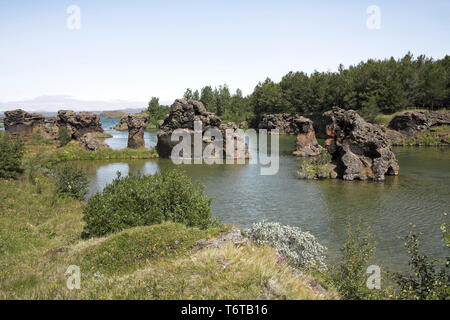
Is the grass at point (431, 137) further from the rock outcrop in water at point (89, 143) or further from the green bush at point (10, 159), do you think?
the green bush at point (10, 159)

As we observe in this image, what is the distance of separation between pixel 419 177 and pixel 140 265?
123ft

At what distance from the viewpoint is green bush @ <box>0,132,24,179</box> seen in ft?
Answer: 106

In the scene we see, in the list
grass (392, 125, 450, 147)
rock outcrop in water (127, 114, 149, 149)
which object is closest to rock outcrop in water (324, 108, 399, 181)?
rock outcrop in water (127, 114, 149, 149)

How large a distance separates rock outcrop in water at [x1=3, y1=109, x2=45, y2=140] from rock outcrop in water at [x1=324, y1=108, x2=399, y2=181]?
62998mm

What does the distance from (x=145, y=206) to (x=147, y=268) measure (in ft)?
21.5

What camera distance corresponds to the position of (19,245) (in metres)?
18.5

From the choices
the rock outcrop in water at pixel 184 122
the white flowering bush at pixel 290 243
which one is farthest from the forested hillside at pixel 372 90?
the white flowering bush at pixel 290 243

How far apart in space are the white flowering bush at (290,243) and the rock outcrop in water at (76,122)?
2636 inches

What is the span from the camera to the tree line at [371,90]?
94500 millimetres

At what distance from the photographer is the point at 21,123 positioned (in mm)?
74125

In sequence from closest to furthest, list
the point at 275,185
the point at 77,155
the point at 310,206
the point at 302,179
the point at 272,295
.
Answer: the point at 272,295 → the point at 310,206 → the point at 275,185 → the point at 302,179 → the point at 77,155

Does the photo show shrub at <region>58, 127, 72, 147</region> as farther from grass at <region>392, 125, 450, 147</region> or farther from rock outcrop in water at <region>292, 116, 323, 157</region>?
grass at <region>392, 125, 450, 147</region>

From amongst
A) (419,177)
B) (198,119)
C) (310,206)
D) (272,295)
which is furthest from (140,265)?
(198,119)
